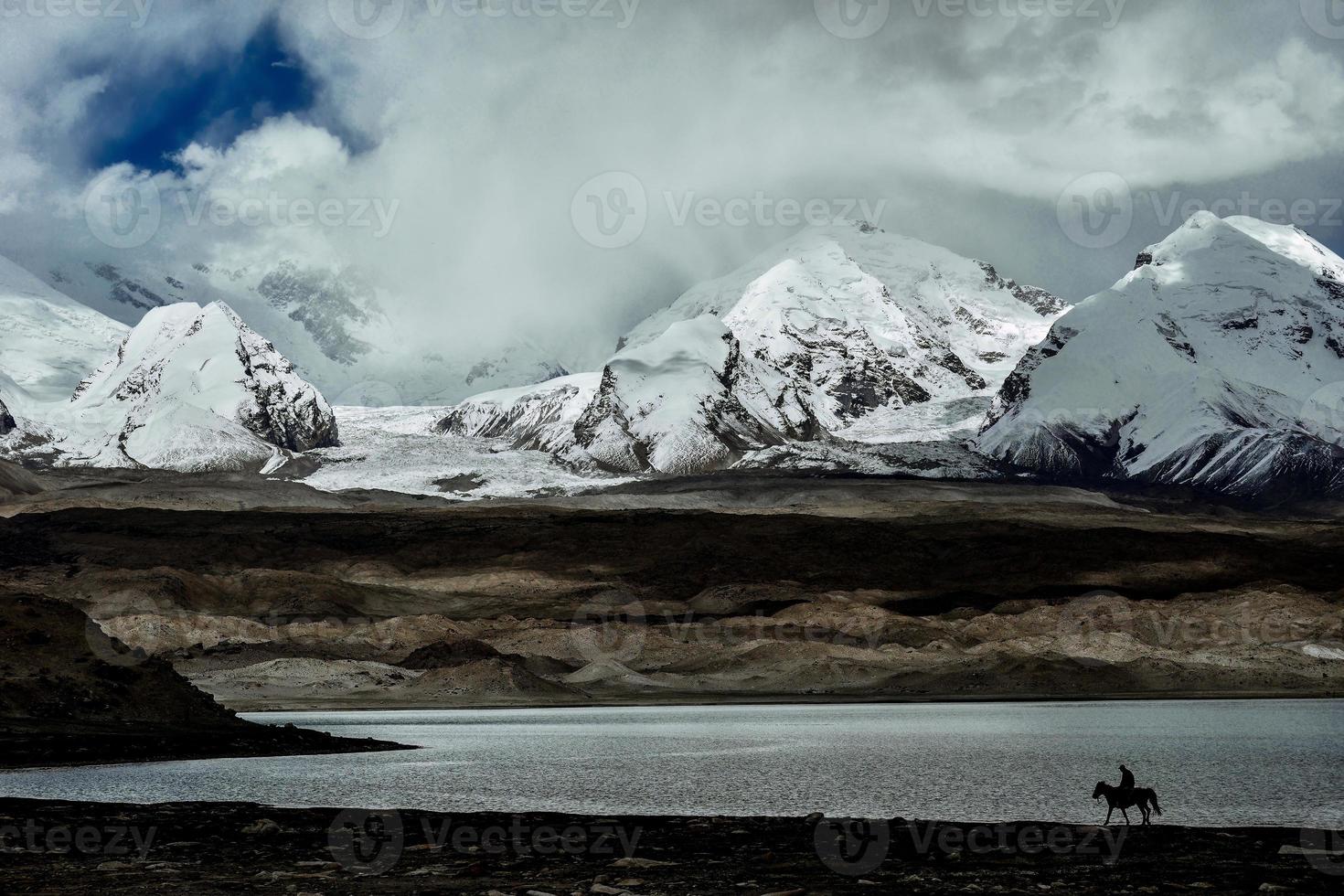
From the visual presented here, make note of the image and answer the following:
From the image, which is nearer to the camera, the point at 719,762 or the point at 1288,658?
the point at 719,762

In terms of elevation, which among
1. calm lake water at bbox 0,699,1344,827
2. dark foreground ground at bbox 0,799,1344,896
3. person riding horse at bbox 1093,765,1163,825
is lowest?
calm lake water at bbox 0,699,1344,827

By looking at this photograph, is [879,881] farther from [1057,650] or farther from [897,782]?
[1057,650]

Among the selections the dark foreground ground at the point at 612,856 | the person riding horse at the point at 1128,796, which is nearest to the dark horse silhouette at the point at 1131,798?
the person riding horse at the point at 1128,796

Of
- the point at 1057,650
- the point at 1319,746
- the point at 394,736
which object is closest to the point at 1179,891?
the point at 1319,746

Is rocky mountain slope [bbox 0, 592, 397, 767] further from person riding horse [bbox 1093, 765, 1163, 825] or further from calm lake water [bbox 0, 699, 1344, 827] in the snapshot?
person riding horse [bbox 1093, 765, 1163, 825]

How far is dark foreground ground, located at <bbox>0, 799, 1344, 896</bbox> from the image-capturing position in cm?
2927

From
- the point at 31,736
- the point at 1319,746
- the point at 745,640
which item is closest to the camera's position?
the point at 31,736

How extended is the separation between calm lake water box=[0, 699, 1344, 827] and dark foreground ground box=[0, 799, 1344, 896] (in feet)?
14.8

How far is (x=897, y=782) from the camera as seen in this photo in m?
52.9

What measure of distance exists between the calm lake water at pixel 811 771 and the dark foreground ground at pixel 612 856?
14.8 feet

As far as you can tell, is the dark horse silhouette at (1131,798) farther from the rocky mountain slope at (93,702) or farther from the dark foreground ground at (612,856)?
the rocky mountain slope at (93,702)

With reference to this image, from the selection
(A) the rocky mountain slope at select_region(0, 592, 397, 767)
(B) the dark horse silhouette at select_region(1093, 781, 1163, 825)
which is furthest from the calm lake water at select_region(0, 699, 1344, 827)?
(A) the rocky mountain slope at select_region(0, 592, 397, 767)

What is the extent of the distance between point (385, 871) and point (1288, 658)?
132m

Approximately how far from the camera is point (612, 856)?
34156 millimetres
